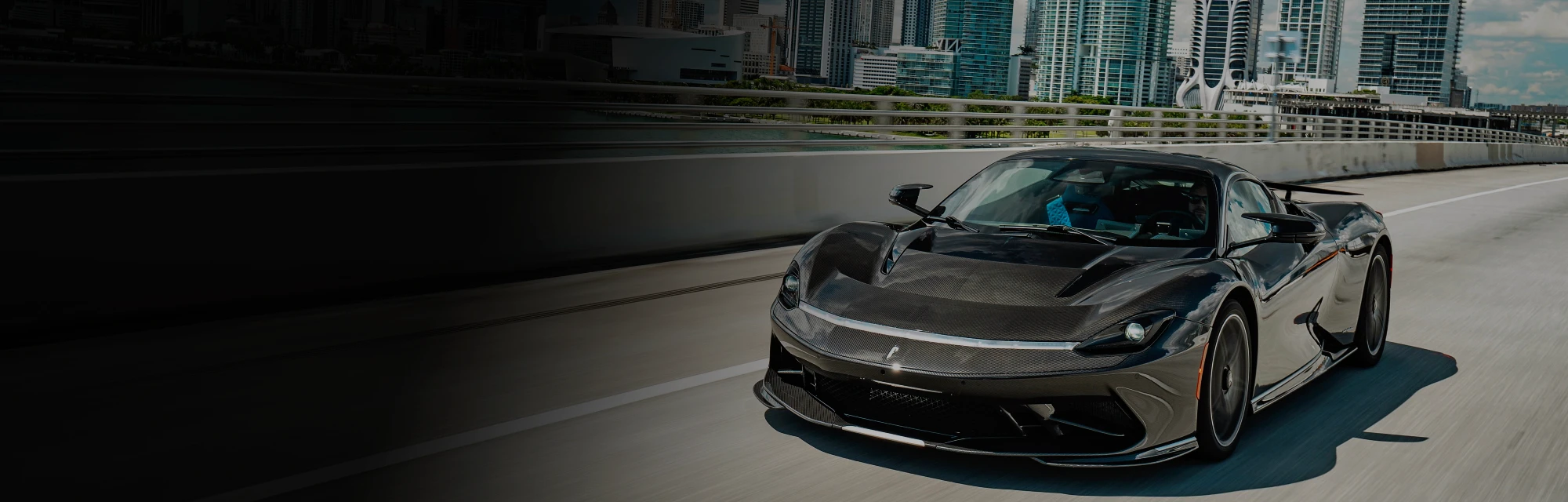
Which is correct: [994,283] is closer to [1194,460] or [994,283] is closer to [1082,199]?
[1194,460]

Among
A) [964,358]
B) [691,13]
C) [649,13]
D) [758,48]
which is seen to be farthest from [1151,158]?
[758,48]

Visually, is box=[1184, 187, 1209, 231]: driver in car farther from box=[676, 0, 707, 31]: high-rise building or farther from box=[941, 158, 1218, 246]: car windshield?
box=[676, 0, 707, 31]: high-rise building

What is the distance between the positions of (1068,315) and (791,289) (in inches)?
41.3

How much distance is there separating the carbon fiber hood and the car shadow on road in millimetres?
509

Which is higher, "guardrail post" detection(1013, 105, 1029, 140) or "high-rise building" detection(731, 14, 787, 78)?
"high-rise building" detection(731, 14, 787, 78)

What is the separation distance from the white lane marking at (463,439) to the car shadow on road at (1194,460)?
0.67 metres

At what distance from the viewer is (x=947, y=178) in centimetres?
1427

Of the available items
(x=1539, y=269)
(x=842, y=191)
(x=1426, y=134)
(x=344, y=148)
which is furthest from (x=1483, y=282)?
(x=1426, y=134)

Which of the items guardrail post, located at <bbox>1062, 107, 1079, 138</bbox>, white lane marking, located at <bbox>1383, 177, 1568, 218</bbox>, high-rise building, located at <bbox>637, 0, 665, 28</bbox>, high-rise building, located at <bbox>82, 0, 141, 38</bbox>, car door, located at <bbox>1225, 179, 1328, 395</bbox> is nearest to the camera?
car door, located at <bbox>1225, 179, 1328, 395</bbox>

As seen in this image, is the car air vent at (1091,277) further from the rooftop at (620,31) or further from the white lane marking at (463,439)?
the rooftop at (620,31)

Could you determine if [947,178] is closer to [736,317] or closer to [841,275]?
[736,317]

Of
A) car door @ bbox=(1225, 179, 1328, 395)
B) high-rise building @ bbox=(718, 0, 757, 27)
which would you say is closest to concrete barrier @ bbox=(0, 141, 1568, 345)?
car door @ bbox=(1225, 179, 1328, 395)

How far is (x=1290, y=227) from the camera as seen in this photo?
16.6ft

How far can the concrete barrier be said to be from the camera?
6.32 meters
